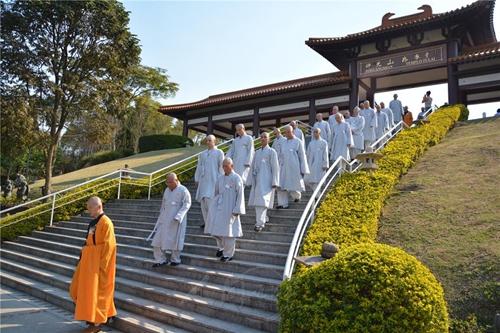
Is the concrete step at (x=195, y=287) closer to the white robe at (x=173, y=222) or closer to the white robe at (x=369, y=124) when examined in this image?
the white robe at (x=173, y=222)

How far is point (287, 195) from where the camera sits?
28.9 feet

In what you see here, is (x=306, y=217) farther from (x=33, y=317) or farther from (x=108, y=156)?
(x=108, y=156)

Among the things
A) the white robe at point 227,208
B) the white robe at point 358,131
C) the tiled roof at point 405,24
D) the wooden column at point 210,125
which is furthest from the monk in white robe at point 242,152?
the wooden column at point 210,125

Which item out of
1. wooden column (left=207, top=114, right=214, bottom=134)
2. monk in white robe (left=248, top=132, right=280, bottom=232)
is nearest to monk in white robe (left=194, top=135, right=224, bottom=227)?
monk in white robe (left=248, top=132, right=280, bottom=232)

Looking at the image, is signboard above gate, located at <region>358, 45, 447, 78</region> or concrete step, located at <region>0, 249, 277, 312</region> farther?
signboard above gate, located at <region>358, 45, 447, 78</region>

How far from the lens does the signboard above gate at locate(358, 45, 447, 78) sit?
56.1 ft

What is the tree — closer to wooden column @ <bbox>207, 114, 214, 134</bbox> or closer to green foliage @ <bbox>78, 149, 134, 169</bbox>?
wooden column @ <bbox>207, 114, 214, 134</bbox>

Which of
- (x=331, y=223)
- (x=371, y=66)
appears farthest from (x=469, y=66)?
(x=331, y=223)

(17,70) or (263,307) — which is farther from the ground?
(17,70)

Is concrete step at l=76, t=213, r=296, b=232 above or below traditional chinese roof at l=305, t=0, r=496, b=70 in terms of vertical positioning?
below

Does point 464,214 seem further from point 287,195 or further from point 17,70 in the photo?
point 17,70

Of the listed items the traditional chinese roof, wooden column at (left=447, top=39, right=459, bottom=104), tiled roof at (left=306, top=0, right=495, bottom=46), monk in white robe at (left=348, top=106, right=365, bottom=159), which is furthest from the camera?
wooden column at (left=447, top=39, right=459, bottom=104)

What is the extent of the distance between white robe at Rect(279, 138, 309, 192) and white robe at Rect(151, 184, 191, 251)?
8.25 feet

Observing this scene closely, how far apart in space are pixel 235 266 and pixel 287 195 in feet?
9.30
